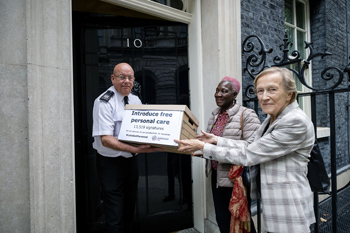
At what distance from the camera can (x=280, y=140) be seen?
1.43 meters

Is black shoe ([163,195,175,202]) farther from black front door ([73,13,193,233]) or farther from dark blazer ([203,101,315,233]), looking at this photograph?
dark blazer ([203,101,315,233])

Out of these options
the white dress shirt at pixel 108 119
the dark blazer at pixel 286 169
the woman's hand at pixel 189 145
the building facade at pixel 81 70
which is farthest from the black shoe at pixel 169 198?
the dark blazer at pixel 286 169

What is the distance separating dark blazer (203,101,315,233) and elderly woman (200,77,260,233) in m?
0.63

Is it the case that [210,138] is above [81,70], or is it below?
below

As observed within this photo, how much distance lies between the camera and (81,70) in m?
2.70

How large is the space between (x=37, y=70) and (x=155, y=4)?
163 centimetres

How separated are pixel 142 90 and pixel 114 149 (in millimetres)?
1035

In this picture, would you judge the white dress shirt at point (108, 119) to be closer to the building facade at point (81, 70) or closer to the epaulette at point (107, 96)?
the epaulette at point (107, 96)

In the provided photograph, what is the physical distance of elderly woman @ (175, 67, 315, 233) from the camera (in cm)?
143

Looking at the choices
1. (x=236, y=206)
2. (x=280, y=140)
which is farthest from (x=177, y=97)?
(x=280, y=140)

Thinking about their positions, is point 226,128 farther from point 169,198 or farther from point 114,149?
point 169,198

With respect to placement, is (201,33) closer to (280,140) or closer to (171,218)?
(280,140)

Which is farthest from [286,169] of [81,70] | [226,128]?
[81,70]

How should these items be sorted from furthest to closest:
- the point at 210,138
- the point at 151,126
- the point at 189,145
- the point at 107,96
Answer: the point at 107,96 → the point at 210,138 → the point at 151,126 → the point at 189,145
